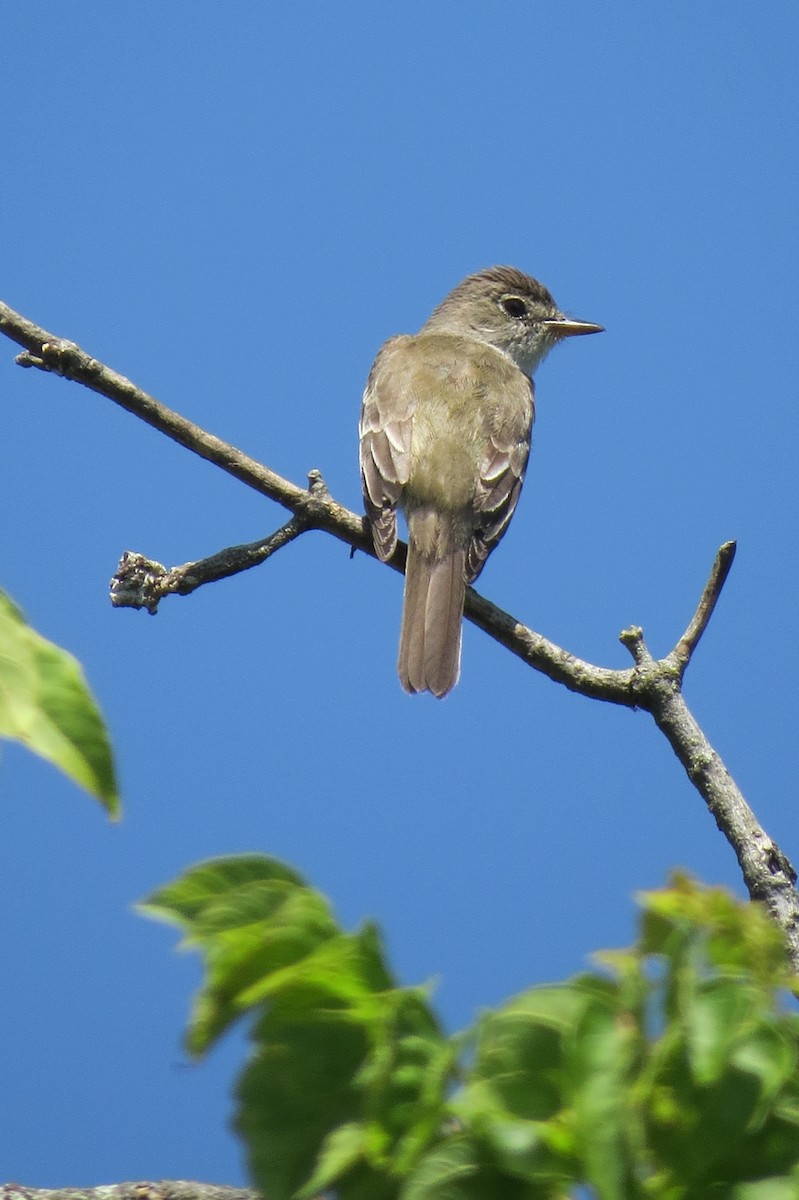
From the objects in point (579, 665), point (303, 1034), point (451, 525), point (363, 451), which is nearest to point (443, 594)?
point (451, 525)

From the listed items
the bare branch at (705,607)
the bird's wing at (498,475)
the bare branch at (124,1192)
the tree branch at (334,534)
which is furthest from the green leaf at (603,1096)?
the bird's wing at (498,475)

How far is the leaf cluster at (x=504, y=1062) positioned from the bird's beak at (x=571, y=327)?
28.0 ft

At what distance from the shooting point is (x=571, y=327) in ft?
31.5

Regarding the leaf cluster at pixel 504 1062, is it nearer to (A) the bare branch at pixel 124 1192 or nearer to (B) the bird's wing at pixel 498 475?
(A) the bare branch at pixel 124 1192

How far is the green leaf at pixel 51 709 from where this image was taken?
127 cm

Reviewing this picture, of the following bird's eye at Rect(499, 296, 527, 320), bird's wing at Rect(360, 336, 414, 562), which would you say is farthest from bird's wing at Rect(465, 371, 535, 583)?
bird's eye at Rect(499, 296, 527, 320)

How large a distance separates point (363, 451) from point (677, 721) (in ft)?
9.82

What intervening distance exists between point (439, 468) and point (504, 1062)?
5540 millimetres

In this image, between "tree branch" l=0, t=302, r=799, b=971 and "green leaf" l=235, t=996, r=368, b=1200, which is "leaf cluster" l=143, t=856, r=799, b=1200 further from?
"tree branch" l=0, t=302, r=799, b=971

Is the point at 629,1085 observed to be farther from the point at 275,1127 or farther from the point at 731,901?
the point at 275,1127

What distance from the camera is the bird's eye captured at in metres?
9.75

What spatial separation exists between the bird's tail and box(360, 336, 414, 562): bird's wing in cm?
22

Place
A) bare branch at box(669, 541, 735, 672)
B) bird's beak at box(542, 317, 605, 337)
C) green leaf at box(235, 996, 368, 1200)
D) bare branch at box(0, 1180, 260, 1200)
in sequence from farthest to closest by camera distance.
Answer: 1. bird's beak at box(542, 317, 605, 337)
2. bare branch at box(669, 541, 735, 672)
3. bare branch at box(0, 1180, 260, 1200)
4. green leaf at box(235, 996, 368, 1200)

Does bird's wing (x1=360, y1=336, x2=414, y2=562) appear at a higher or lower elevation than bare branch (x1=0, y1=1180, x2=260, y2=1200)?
higher
